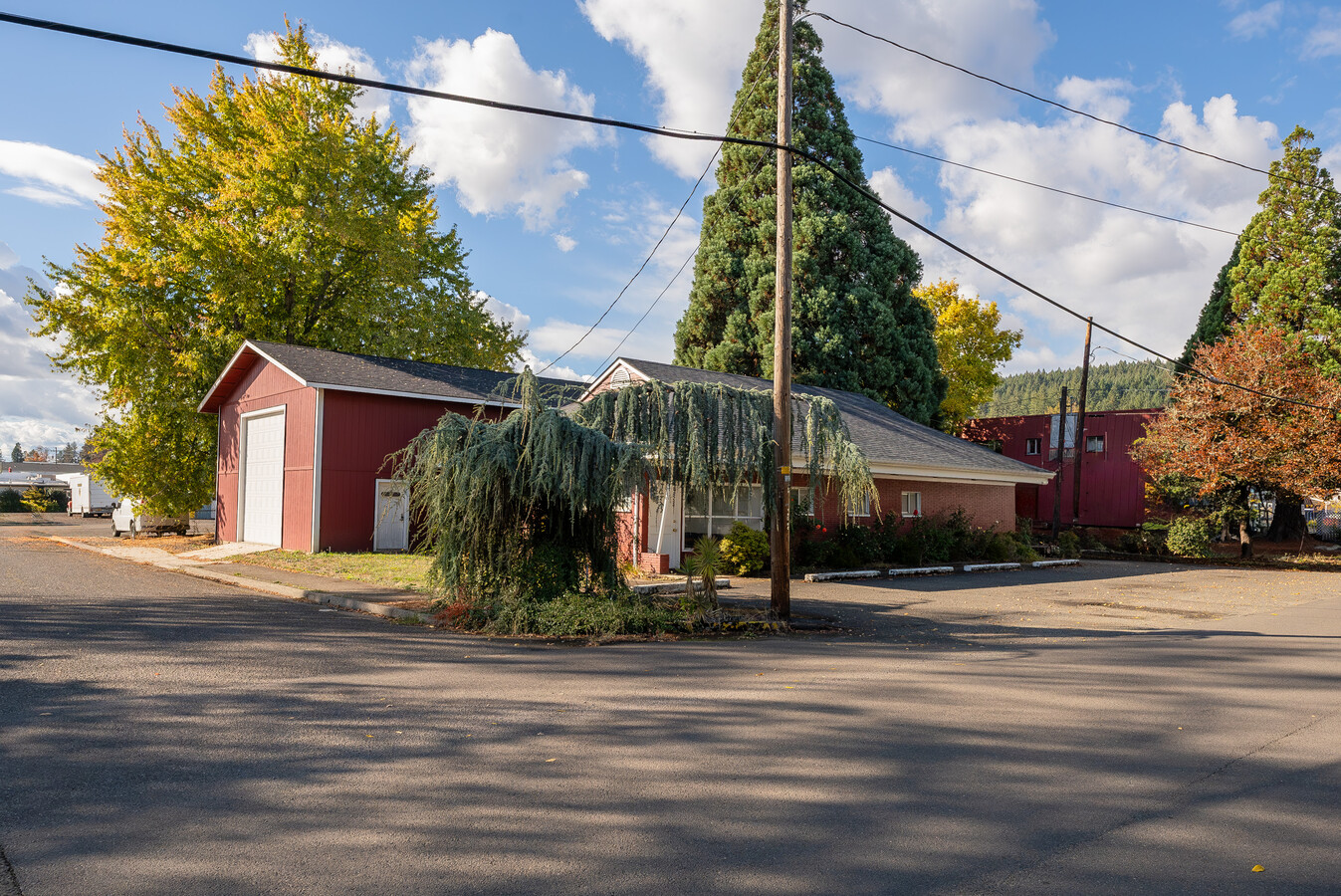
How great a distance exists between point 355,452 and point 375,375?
2604 mm

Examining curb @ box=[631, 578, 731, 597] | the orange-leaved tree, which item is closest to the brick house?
curb @ box=[631, 578, 731, 597]

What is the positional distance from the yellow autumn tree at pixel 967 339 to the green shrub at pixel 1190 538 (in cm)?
1743

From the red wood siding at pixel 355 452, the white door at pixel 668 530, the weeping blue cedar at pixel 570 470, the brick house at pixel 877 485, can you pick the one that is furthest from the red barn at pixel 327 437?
the weeping blue cedar at pixel 570 470

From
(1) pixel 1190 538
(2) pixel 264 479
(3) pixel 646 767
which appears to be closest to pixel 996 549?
(1) pixel 1190 538

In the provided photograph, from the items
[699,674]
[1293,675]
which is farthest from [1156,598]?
[699,674]

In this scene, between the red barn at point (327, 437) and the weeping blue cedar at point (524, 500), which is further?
the red barn at point (327, 437)

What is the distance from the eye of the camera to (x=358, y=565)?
65.4 feet

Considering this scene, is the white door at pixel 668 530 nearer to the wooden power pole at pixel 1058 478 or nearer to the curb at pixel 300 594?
the curb at pixel 300 594

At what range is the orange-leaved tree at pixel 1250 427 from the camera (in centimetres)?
2677

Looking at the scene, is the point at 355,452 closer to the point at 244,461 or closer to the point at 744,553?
the point at 244,461

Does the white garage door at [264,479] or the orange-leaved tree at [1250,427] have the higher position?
the orange-leaved tree at [1250,427]

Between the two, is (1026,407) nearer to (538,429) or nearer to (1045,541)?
(1045,541)

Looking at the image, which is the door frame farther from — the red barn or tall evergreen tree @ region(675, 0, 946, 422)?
tall evergreen tree @ region(675, 0, 946, 422)

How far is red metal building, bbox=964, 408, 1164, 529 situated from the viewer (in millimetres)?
37250
